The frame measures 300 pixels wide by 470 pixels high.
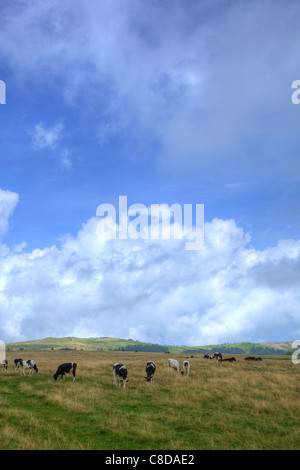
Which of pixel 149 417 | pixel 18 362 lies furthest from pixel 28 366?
pixel 149 417

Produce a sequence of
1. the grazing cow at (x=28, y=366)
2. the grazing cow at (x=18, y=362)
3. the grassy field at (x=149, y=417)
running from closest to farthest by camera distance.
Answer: the grassy field at (x=149, y=417)
the grazing cow at (x=28, y=366)
the grazing cow at (x=18, y=362)

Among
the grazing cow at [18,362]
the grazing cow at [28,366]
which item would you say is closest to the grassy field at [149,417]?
the grazing cow at [28,366]

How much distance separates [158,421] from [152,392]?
6800 mm

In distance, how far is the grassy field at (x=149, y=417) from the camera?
10.5 meters

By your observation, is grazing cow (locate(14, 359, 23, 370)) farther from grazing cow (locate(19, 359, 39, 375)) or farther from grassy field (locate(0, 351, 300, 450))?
grassy field (locate(0, 351, 300, 450))

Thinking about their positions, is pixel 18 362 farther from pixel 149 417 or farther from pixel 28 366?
pixel 149 417

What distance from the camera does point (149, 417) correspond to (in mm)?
13609

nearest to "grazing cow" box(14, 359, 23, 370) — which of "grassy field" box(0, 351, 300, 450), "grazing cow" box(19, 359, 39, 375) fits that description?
"grazing cow" box(19, 359, 39, 375)

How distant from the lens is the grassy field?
10.5 meters

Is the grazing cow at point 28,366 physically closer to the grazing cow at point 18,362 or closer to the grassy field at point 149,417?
the grazing cow at point 18,362

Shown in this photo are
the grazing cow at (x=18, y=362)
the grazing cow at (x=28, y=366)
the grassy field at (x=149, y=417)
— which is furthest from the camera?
the grazing cow at (x=18, y=362)
